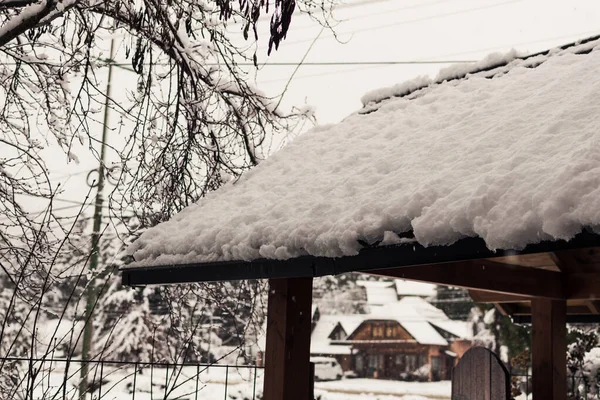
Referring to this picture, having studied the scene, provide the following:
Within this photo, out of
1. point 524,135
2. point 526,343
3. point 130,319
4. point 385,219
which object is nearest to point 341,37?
point 524,135

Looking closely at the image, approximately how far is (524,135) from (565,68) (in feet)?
4.78

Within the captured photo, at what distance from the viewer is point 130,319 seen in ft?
93.6

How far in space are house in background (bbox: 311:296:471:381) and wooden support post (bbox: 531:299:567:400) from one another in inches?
1386

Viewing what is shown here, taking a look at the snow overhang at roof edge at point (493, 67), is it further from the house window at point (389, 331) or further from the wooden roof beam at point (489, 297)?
the house window at point (389, 331)

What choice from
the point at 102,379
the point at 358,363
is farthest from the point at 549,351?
the point at 358,363

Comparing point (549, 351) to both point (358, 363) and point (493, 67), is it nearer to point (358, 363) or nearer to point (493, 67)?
point (493, 67)

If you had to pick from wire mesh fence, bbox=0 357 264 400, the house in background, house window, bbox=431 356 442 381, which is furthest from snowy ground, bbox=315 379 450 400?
wire mesh fence, bbox=0 357 264 400

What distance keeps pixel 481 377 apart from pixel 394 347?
3728 cm

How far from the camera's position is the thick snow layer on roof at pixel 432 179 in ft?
7.98

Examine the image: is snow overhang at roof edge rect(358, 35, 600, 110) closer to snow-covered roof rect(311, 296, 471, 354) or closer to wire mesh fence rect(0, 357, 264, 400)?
wire mesh fence rect(0, 357, 264, 400)

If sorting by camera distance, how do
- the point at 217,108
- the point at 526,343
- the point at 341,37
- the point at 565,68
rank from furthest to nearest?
the point at 526,343, the point at 217,108, the point at 341,37, the point at 565,68

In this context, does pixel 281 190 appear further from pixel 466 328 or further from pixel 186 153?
pixel 466 328

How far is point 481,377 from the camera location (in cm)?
472

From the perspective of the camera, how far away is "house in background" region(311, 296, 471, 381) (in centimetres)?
4025
